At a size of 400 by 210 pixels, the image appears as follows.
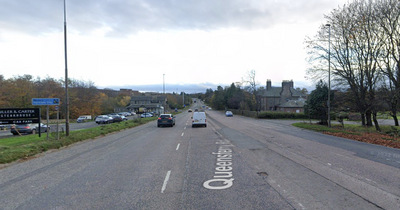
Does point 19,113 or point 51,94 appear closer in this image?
point 19,113

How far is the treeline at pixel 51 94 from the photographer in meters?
48.1

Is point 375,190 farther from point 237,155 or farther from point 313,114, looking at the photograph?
point 313,114

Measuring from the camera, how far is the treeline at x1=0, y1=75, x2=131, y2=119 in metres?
48.1

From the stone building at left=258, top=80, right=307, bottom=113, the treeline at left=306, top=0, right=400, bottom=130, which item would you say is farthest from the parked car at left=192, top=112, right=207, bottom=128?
the stone building at left=258, top=80, right=307, bottom=113

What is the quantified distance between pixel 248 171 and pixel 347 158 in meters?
4.94

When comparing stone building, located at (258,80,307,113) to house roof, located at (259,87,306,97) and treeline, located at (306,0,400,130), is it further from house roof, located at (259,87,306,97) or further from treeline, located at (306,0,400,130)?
treeline, located at (306,0,400,130)

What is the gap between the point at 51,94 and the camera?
189ft

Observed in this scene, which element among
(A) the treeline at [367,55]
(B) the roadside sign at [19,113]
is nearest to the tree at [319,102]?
(A) the treeline at [367,55]

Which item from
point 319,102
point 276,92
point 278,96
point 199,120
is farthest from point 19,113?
point 276,92

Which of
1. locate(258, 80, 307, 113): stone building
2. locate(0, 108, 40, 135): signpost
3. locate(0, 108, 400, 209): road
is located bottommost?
locate(0, 108, 400, 209): road

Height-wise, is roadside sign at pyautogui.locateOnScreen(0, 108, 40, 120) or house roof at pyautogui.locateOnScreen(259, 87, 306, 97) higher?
house roof at pyautogui.locateOnScreen(259, 87, 306, 97)

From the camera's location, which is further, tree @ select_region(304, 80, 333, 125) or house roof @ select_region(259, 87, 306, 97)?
house roof @ select_region(259, 87, 306, 97)

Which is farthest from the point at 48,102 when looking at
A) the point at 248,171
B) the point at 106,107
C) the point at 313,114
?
the point at 106,107

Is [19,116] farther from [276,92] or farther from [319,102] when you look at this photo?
[276,92]
